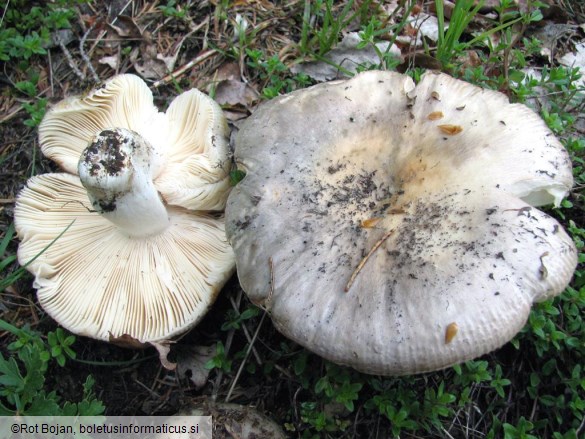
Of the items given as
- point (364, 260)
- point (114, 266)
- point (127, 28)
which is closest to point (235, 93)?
point (127, 28)

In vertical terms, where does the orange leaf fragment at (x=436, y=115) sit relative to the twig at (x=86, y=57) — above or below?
above

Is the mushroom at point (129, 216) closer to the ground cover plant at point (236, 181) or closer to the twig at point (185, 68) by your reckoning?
the ground cover plant at point (236, 181)

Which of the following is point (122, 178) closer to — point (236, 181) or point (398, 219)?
point (236, 181)

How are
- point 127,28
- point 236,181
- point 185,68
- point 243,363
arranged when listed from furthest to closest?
point 127,28 < point 185,68 < point 236,181 < point 243,363

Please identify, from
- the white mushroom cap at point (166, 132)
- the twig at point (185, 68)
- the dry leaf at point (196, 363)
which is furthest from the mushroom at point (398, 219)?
the twig at point (185, 68)

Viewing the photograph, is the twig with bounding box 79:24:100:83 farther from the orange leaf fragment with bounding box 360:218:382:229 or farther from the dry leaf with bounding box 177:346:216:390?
the orange leaf fragment with bounding box 360:218:382:229

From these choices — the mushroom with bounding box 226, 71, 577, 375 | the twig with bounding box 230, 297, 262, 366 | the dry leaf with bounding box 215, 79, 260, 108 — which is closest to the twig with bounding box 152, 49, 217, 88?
the dry leaf with bounding box 215, 79, 260, 108
